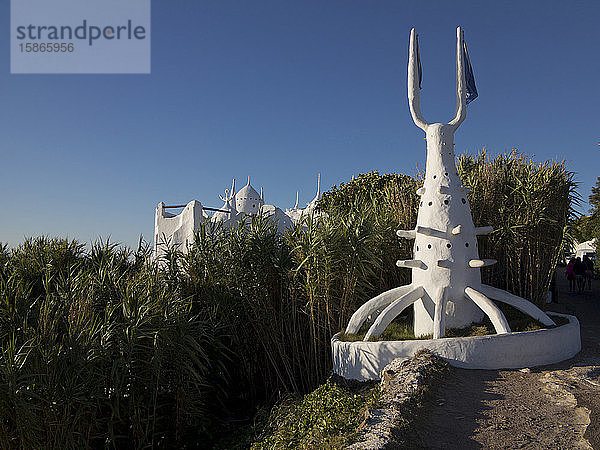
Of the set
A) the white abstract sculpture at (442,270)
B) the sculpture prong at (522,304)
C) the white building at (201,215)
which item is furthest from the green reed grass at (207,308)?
the white building at (201,215)

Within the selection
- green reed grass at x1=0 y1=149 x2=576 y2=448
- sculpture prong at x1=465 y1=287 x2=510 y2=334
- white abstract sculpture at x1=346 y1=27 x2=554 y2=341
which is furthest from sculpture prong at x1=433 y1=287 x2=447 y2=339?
green reed grass at x1=0 y1=149 x2=576 y2=448

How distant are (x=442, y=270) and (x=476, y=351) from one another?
135 cm

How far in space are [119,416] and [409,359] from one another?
13.0 ft

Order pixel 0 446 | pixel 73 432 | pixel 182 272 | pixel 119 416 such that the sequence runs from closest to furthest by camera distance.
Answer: pixel 0 446
pixel 73 432
pixel 119 416
pixel 182 272

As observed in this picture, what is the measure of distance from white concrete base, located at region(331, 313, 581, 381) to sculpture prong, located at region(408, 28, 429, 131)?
12.2 ft

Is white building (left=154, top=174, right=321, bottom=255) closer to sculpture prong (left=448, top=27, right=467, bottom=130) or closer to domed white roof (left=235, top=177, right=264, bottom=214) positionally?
domed white roof (left=235, top=177, right=264, bottom=214)

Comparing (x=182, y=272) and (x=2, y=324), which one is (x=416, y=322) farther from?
(x=2, y=324)

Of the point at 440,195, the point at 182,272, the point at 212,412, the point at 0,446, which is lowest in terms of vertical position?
the point at 212,412

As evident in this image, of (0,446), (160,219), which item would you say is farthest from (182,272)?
(160,219)

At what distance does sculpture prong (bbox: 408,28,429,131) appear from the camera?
846 cm

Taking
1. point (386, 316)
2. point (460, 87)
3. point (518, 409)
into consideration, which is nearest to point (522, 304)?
point (386, 316)

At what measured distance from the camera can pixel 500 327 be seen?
22.9 feet

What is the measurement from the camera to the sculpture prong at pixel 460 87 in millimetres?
8359

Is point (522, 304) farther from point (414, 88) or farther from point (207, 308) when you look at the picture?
point (207, 308)
